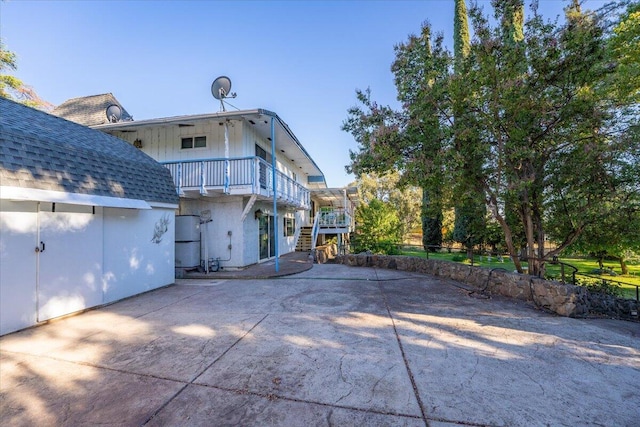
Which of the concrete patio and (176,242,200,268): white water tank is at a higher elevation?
(176,242,200,268): white water tank

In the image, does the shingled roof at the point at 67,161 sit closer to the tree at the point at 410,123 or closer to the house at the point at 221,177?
the house at the point at 221,177

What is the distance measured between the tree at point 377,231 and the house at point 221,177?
4409 mm

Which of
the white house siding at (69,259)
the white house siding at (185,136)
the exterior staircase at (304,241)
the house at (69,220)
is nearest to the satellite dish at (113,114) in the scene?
the white house siding at (185,136)

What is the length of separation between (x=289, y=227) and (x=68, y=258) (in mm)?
11860

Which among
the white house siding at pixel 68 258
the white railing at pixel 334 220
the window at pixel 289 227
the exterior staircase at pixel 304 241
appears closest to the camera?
the white house siding at pixel 68 258

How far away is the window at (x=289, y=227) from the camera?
52.3ft

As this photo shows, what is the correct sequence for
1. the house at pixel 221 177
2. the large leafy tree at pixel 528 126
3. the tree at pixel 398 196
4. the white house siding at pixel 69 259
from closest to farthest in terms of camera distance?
the white house siding at pixel 69 259 → the large leafy tree at pixel 528 126 → the house at pixel 221 177 → the tree at pixel 398 196

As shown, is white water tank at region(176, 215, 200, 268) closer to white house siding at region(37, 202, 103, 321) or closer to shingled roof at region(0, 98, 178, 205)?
shingled roof at region(0, 98, 178, 205)

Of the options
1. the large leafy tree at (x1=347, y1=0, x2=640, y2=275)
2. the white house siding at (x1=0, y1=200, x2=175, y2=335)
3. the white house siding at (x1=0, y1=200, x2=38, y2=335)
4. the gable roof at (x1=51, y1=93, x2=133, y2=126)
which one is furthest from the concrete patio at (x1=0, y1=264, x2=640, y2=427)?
the gable roof at (x1=51, y1=93, x2=133, y2=126)

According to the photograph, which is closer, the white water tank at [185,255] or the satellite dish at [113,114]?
the white water tank at [185,255]

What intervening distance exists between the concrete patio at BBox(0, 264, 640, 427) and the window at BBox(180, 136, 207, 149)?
732 centimetres

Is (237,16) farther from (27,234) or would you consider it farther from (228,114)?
(27,234)

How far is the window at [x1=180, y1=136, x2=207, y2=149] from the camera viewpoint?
11.2 meters

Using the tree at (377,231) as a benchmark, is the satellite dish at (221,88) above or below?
above
